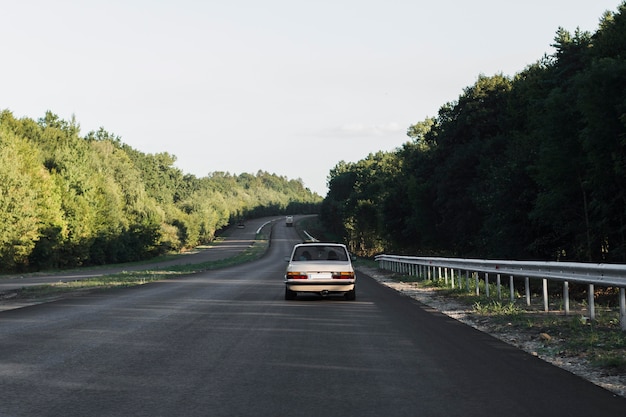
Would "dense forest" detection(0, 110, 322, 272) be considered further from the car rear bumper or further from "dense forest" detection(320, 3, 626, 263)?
the car rear bumper

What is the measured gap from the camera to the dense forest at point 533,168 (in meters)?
27.5

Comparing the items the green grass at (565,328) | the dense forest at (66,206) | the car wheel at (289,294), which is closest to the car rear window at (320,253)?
the car wheel at (289,294)

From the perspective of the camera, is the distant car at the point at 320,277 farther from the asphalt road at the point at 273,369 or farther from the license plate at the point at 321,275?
the asphalt road at the point at 273,369

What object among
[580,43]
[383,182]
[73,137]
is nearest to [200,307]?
[580,43]

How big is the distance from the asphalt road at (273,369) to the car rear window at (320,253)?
16.5 ft

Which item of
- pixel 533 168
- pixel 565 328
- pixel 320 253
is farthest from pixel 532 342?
pixel 533 168

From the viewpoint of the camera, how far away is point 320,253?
1977 cm

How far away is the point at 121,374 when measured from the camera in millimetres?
7695

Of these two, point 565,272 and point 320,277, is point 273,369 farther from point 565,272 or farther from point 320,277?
point 320,277

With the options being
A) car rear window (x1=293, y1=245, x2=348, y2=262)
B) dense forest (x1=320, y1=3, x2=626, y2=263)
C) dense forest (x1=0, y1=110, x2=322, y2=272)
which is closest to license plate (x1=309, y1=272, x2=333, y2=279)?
car rear window (x1=293, y1=245, x2=348, y2=262)

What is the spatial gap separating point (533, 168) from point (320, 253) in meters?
18.2

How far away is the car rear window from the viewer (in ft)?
63.7

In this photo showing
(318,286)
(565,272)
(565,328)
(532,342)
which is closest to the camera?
(532,342)

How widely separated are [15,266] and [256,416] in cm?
5778
